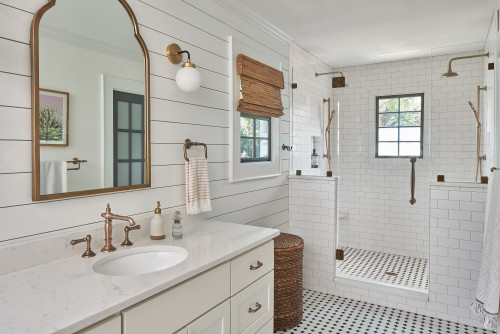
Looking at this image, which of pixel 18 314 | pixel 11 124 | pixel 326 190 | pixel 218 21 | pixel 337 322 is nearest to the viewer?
pixel 18 314

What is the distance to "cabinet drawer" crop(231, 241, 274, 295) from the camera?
5.33 feet

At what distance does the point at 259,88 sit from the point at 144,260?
71.3 inches

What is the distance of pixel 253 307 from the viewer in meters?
1.79

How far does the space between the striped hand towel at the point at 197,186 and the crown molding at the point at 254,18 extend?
4.08 feet

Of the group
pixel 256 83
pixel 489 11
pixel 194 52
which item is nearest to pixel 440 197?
pixel 489 11

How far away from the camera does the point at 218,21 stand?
2.50 m

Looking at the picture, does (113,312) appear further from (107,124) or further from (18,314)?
(107,124)

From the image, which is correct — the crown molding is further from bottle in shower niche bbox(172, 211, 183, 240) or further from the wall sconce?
bottle in shower niche bbox(172, 211, 183, 240)

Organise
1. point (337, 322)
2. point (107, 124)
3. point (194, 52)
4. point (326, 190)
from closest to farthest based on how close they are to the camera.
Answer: point (107, 124) → point (194, 52) → point (337, 322) → point (326, 190)

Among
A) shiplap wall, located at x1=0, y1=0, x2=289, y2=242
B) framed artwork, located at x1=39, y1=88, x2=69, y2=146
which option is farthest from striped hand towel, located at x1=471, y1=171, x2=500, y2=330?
framed artwork, located at x1=39, y1=88, x2=69, y2=146

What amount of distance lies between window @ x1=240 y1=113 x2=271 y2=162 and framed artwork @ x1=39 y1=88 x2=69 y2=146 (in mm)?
1494

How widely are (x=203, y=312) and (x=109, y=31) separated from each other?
4.65 feet

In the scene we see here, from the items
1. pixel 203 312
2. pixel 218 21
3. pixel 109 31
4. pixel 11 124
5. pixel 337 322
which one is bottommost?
pixel 337 322

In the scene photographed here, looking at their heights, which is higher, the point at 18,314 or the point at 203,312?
the point at 18,314
